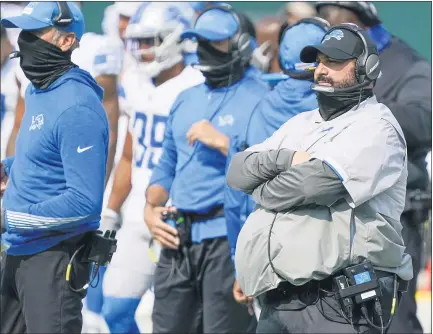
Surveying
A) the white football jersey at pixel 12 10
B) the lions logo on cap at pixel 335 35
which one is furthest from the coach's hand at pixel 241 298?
the white football jersey at pixel 12 10

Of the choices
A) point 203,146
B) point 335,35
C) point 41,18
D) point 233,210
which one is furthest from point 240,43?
point 335,35

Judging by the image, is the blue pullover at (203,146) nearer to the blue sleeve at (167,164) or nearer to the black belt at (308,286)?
the blue sleeve at (167,164)

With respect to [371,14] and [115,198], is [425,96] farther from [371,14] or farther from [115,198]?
[115,198]

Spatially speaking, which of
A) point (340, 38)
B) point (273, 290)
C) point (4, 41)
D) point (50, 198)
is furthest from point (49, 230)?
point (4, 41)

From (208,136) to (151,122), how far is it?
3.54 feet

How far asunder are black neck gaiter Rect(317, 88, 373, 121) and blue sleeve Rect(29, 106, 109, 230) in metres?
1.09

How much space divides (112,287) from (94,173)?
192 centimetres

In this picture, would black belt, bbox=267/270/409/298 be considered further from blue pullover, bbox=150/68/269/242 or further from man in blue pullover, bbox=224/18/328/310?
blue pullover, bbox=150/68/269/242

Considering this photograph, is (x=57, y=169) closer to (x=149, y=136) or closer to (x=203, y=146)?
(x=203, y=146)

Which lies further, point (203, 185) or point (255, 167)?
point (203, 185)

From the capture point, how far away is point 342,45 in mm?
5180

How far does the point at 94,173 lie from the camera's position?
554cm

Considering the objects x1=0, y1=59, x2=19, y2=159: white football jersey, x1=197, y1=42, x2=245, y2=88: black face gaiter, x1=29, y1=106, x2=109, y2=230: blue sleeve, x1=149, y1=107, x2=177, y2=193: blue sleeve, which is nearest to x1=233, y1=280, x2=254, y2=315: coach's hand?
x1=149, y1=107, x2=177, y2=193: blue sleeve

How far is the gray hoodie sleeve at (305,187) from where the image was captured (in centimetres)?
487
